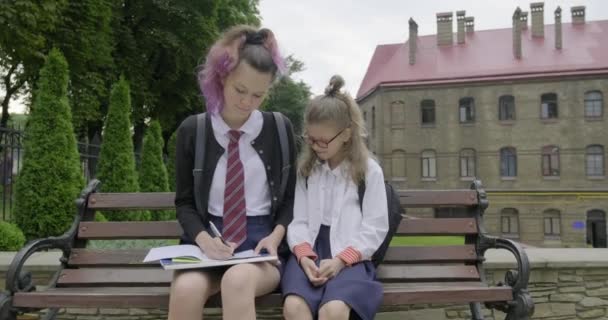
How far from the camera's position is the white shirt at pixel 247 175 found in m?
2.93

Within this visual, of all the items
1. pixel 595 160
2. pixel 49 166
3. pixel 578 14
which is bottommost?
pixel 49 166

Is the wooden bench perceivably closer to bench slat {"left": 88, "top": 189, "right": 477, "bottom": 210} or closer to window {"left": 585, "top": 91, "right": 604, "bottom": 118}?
bench slat {"left": 88, "top": 189, "right": 477, "bottom": 210}

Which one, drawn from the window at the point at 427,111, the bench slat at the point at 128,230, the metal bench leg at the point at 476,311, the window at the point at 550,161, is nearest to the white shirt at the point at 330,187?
the bench slat at the point at 128,230

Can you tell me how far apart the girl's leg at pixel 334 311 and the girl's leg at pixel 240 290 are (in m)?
0.32

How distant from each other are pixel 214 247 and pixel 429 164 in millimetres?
31617

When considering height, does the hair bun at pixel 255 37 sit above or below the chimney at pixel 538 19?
below

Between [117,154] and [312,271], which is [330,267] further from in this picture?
[117,154]

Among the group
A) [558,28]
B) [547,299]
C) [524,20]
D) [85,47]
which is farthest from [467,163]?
[547,299]

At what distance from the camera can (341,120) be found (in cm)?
288

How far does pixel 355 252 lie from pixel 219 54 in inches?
49.4

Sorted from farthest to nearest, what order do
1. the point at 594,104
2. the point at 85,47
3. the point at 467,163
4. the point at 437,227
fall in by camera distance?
the point at 467,163
the point at 594,104
the point at 85,47
the point at 437,227

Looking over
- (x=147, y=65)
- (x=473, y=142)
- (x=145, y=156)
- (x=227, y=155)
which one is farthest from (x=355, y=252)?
(x=473, y=142)

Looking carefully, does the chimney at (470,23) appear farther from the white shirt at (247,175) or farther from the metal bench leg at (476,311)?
the white shirt at (247,175)

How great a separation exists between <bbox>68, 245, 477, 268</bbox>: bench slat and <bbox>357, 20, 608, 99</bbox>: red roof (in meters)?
30.7
